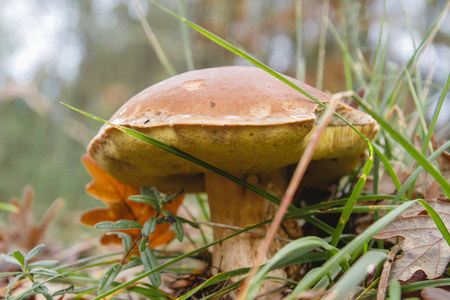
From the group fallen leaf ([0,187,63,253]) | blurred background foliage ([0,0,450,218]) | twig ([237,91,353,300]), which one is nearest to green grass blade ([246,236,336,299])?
twig ([237,91,353,300])

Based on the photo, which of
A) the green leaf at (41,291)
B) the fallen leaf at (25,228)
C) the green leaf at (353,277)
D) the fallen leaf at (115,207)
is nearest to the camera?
the green leaf at (353,277)

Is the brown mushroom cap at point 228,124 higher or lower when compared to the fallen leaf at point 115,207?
higher

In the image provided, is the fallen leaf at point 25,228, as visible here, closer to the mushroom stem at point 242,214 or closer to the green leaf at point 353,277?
the mushroom stem at point 242,214

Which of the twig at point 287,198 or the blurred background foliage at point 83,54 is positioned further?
the blurred background foliage at point 83,54

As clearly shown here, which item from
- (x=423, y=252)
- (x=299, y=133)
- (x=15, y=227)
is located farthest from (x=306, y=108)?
(x=15, y=227)

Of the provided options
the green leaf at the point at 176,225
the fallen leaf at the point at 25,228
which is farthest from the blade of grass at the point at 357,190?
the fallen leaf at the point at 25,228

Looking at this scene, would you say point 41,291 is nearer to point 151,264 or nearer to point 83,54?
point 151,264
